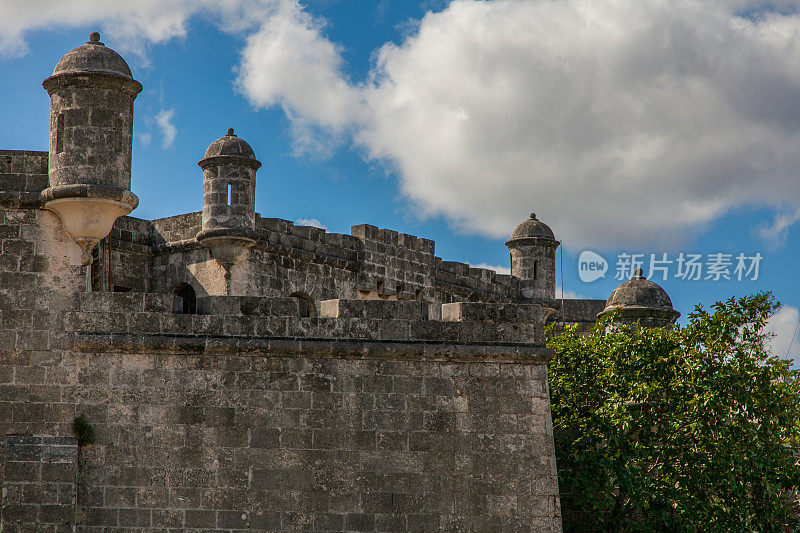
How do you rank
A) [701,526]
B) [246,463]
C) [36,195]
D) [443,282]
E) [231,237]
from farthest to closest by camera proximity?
[443,282] → [231,237] → [701,526] → [36,195] → [246,463]

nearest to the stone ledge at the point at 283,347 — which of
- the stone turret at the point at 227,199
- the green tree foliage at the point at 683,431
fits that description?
the green tree foliage at the point at 683,431

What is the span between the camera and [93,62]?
40.7 ft

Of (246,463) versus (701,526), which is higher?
(246,463)

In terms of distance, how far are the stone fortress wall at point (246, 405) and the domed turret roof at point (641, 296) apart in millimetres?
7173

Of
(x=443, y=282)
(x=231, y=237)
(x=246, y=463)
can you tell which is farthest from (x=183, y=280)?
(x=246, y=463)

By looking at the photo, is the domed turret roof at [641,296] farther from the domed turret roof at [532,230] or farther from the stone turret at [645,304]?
the domed turret roof at [532,230]

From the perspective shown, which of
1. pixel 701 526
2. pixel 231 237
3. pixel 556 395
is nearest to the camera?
pixel 701 526

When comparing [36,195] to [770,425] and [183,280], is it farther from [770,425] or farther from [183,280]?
[770,425]

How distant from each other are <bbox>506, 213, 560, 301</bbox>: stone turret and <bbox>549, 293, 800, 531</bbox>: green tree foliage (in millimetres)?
10666

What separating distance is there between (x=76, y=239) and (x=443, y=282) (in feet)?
40.8

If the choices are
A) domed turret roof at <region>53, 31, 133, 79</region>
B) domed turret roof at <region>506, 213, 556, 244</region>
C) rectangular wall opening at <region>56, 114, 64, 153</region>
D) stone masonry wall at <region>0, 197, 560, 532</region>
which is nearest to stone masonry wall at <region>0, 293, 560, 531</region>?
stone masonry wall at <region>0, 197, 560, 532</region>

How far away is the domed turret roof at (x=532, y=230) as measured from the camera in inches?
1000

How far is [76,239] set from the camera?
1206 centimetres

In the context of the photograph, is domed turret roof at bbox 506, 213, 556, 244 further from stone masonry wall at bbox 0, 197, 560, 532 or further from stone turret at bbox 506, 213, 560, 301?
stone masonry wall at bbox 0, 197, 560, 532
